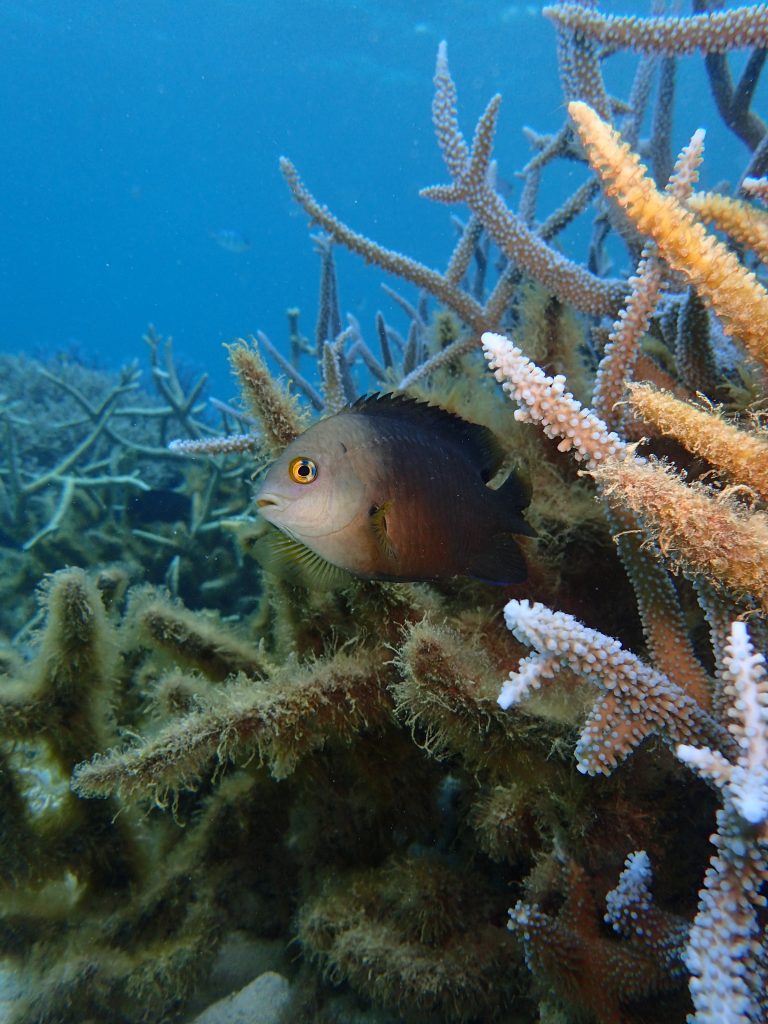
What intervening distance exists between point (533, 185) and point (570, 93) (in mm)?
1611

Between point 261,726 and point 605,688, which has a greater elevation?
point 261,726

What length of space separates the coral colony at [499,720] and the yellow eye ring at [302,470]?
387 millimetres

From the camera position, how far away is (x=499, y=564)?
1751 millimetres

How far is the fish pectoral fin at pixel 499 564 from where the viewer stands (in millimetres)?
1727

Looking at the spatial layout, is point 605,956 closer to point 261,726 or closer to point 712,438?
point 261,726

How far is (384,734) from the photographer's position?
6.56 feet

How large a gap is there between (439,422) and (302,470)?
485 mm

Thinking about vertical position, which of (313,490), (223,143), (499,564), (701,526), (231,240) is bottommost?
(701,526)

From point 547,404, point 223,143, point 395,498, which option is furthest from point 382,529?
point 223,143

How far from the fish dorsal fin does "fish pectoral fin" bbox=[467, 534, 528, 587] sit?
22cm

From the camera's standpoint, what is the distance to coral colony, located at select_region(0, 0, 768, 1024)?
1368 mm

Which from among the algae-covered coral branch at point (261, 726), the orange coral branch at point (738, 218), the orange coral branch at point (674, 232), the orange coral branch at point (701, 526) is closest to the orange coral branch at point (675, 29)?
the orange coral branch at point (738, 218)

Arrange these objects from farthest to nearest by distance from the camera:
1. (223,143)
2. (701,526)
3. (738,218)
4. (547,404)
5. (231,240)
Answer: (223,143) < (231,240) < (738,218) < (547,404) < (701,526)

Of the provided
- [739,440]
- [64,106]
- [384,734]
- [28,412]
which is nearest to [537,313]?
[739,440]
